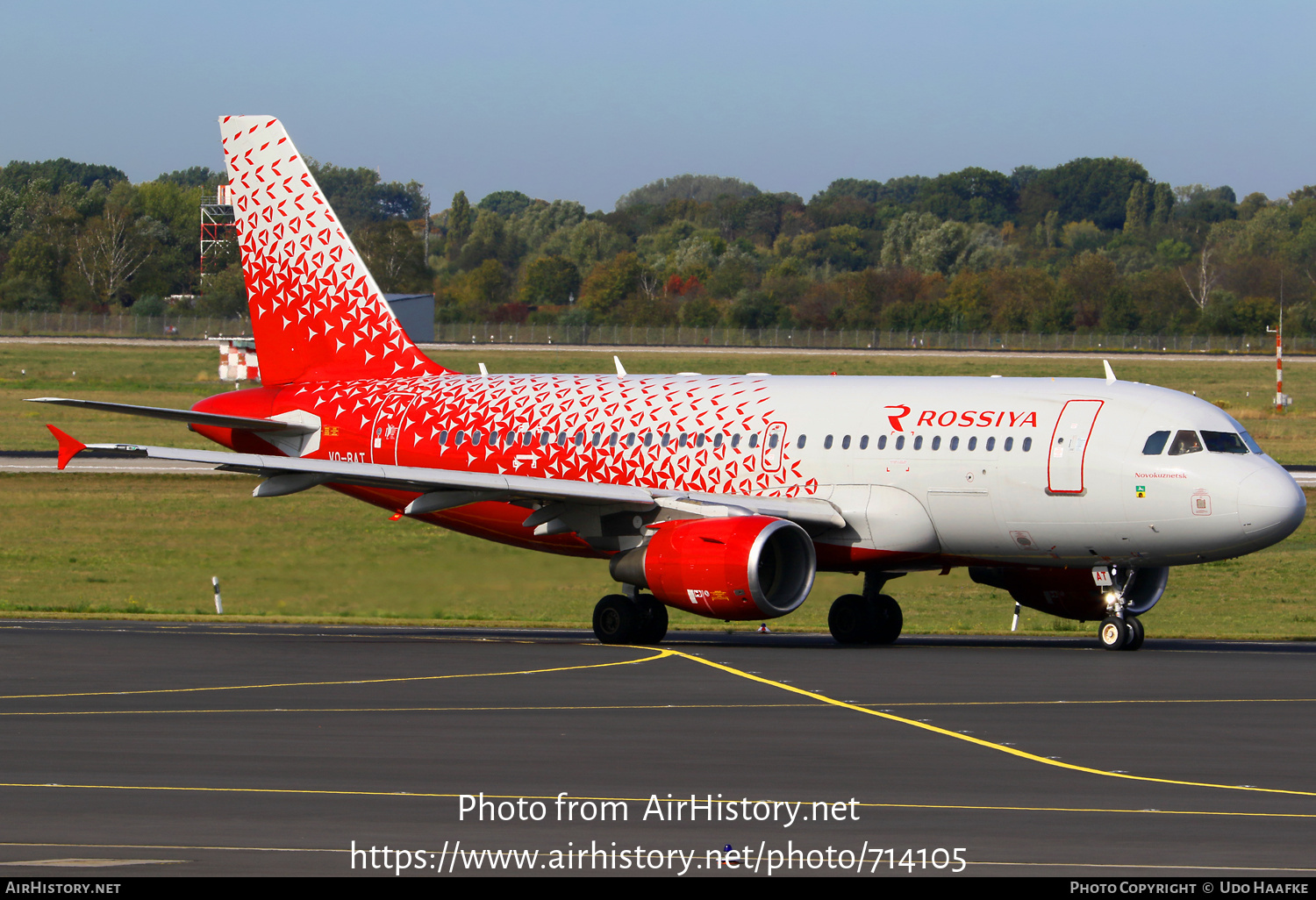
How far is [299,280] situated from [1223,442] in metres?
19.9

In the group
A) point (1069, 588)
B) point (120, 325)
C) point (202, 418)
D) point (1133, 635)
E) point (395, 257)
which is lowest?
point (1133, 635)

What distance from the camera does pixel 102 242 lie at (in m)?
195

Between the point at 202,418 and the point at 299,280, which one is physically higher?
the point at 299,280

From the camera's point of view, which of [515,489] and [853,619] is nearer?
[515,489]

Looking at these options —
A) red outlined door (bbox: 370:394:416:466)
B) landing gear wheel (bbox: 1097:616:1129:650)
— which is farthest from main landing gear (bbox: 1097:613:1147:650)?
red outlined door (bbox: 370:394:416:466)

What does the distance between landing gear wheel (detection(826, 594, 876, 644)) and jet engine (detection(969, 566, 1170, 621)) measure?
6.83 ft

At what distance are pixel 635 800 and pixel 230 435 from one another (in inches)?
946

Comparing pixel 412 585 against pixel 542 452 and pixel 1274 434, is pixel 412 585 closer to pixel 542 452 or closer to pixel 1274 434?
pixel 542 452

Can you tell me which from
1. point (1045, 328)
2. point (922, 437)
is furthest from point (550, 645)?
point (1045, 328)

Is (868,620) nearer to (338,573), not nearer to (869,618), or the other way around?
(869,618)

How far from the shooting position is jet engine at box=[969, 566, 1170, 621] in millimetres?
31969

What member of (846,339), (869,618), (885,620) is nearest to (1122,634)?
(885,620)

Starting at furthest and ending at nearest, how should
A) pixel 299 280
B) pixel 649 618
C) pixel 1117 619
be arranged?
pixel 299 280 → pixel 649 618 → pixel 1117 619

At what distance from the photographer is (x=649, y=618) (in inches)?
1276
